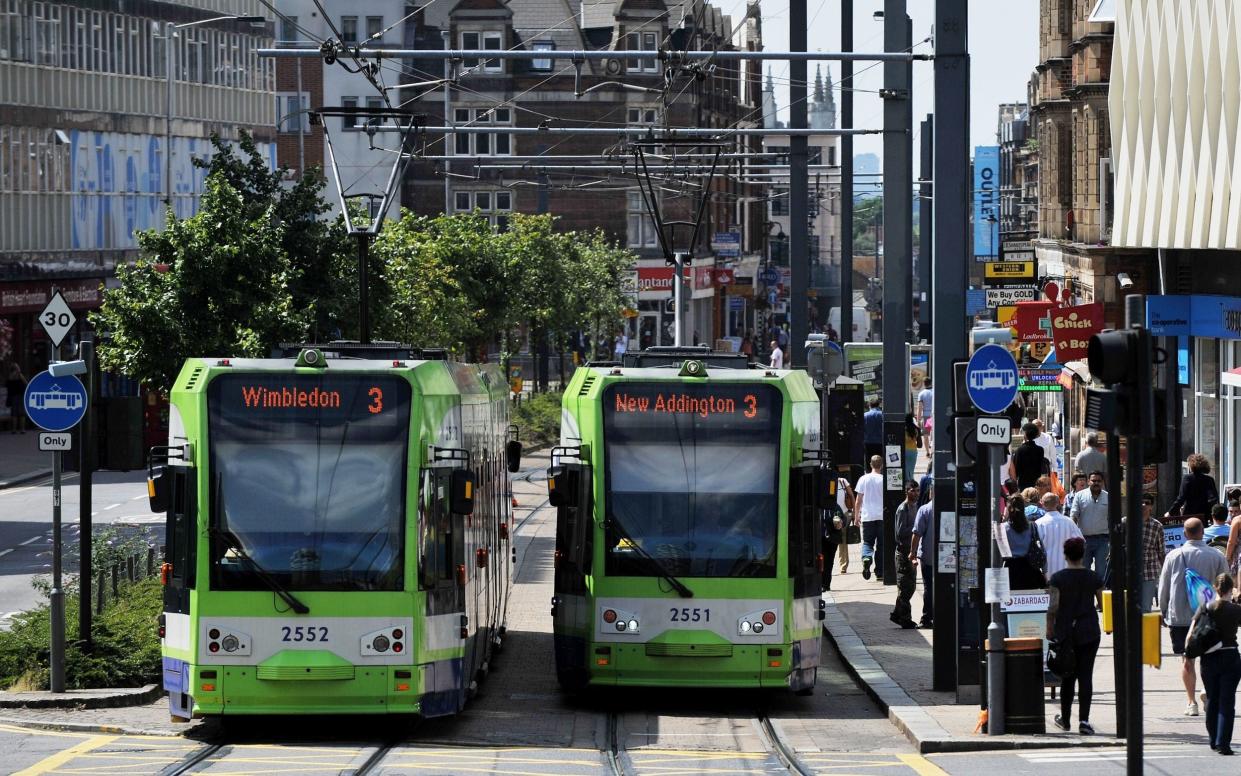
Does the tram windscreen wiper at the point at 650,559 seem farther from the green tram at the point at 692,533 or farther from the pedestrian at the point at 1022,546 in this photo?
the pedestrian at the point at 1022,546

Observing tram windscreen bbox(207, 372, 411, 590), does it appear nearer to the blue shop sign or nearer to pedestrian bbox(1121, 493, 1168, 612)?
pedestrian bbox(1121, 493, 1168, 612)

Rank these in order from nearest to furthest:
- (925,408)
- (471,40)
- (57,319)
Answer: (57,319) < (925,408) < (471,40)

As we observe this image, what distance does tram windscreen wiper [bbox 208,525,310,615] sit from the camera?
630 inches

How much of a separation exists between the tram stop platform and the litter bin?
14 centimetres

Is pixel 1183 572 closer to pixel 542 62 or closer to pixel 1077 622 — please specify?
pixel 1077 622

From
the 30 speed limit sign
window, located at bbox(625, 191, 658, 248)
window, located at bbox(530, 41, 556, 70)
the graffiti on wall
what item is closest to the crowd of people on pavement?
the 30 speed limit sign

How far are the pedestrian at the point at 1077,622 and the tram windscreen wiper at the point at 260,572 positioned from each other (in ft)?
18.5

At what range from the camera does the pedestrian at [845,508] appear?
103ft

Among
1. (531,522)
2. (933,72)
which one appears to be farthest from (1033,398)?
(933,72)

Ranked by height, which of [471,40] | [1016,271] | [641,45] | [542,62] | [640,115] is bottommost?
[1016,271]

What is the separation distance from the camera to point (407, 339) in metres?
41.3

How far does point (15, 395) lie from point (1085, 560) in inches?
1528

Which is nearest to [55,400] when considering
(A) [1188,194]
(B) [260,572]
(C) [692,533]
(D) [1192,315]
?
(B) [260,572]

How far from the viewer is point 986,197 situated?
93875mm
